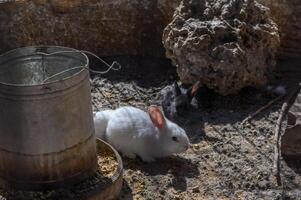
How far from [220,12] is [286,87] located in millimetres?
847

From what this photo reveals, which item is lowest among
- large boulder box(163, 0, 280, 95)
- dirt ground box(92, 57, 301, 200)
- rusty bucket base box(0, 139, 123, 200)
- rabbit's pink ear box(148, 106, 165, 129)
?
dirt ground box(92, 57, 301, 200)

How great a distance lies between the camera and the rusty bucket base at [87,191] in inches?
145

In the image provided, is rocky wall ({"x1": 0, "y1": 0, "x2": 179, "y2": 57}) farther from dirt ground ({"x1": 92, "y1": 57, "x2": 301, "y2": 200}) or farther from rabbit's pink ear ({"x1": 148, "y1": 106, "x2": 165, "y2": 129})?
rabbit's pink ear ({"x1": 148, "y1": 106, "x2": 165, "y2": 129})

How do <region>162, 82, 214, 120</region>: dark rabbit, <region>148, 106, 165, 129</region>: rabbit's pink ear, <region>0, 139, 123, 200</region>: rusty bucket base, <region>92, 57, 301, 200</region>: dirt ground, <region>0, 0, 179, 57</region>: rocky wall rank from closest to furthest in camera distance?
<region>0, 139, 123, 200</region>: rusty bucket base, <region>92, 57, 301, 200</region>: dirt ground, <region>148, 106, 165, 129</region>: rabbit's pink ear, <region>162, 82, 214, 120</region>: dark rabbit, <region>0, 0, 179, 57</region>: rocky wall

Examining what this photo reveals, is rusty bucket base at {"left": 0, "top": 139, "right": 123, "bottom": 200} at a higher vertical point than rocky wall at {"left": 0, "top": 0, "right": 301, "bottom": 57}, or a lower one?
lower

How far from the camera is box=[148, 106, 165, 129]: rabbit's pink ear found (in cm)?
443

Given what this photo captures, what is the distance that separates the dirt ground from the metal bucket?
56cm

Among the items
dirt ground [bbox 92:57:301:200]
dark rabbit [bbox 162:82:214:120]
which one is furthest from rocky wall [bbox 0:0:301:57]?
dark rabbit [bbox 162:82:214:120]

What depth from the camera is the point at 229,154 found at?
455 centimetres

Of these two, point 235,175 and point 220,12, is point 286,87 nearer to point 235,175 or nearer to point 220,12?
point 220,12

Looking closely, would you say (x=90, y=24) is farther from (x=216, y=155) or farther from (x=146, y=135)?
(x=216, y=155)

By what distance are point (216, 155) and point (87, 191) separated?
118cm

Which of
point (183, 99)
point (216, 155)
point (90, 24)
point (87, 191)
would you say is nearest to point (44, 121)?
point (87, 191)

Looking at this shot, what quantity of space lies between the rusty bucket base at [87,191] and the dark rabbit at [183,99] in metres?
1.21
